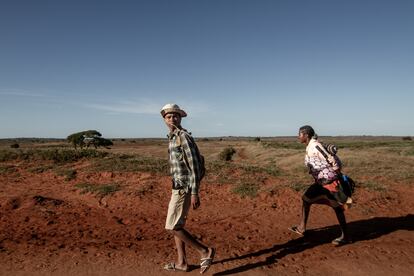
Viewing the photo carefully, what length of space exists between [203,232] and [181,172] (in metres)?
2.96

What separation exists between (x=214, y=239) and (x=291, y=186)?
16.1ft

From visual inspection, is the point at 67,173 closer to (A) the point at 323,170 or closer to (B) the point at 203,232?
(B) the point at 203,232

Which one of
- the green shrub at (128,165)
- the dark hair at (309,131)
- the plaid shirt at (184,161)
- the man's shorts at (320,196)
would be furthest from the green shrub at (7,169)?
the dark hair at (309,131)

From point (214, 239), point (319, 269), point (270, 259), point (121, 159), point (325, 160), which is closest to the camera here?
point (319, 269)

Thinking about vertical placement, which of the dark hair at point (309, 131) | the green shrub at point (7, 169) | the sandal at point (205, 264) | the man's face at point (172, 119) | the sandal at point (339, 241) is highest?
the man's face at point (172, 119)

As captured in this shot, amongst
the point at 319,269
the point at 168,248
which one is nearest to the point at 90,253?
the point at 168,248

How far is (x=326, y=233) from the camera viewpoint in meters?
7.36

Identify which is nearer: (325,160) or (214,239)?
(325,160)

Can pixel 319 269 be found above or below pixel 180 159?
below

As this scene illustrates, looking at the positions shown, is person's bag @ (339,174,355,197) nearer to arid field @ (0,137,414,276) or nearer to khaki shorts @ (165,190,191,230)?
arid field @ (0,137,414,276)

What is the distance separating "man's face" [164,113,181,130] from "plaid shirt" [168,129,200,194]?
12cm

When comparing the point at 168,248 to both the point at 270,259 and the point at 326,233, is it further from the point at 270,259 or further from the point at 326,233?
the point at 326,233

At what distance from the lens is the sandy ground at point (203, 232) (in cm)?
546

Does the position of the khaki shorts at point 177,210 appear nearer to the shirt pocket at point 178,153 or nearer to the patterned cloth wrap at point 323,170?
the shirt pocket at point 178,153
